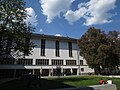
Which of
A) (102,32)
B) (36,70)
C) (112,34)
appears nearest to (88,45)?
(102,32)

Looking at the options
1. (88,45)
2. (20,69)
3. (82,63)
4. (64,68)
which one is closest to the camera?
(20,69)

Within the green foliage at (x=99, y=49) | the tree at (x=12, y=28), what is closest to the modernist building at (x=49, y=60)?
the green foliage at (x=99, y=49)

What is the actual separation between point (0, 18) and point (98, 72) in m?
42.1

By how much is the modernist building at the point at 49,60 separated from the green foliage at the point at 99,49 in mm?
6000

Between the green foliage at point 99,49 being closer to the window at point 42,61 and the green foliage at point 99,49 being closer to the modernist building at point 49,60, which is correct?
the modernist building at point 49,60

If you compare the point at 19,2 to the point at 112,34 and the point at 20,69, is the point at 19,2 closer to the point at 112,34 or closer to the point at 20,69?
the point at 20,69

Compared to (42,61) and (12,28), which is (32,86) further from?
(42,61)

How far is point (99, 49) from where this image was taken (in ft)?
174

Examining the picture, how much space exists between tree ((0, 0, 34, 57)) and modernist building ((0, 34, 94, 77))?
23.3 metres

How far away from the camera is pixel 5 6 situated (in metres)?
26.5

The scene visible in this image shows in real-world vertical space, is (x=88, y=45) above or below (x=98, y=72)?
above

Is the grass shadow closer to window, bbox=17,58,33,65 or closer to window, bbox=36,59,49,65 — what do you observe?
window, bbox=17,58,33,65

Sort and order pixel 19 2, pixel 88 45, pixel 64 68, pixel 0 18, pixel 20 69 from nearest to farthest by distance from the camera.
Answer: pixel 0 18 → pixel 19 2 → pixel 20 69 → pixel 88 45 → pixel 64 68

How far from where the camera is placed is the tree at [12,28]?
87.0ft
